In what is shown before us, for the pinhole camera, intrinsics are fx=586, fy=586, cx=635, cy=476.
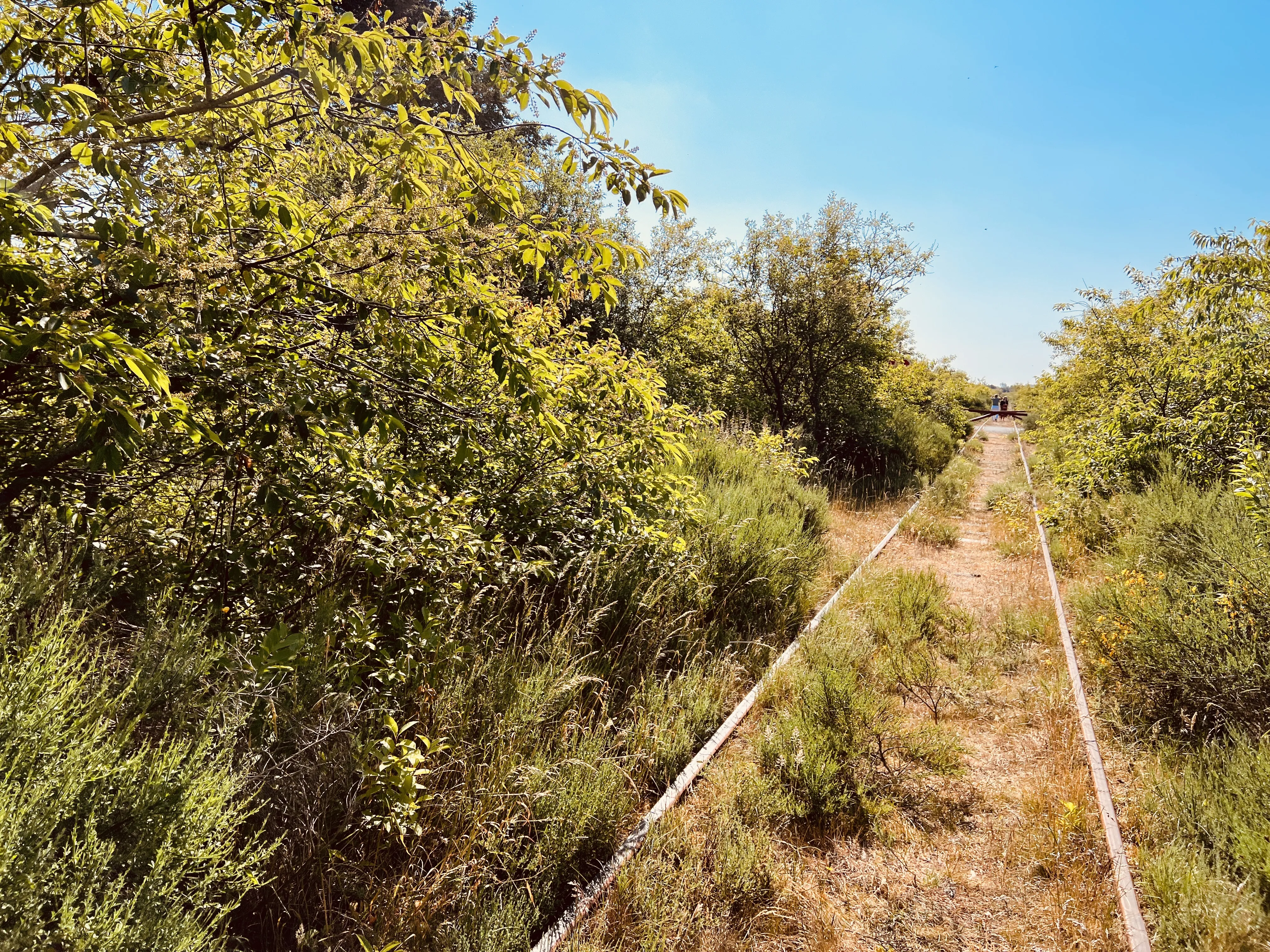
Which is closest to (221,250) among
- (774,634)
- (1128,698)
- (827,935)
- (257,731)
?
(257,731)

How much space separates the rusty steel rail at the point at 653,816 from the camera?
2482mm

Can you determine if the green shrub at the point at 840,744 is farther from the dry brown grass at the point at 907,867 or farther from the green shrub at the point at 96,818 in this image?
the green shrub at the point at 96,818

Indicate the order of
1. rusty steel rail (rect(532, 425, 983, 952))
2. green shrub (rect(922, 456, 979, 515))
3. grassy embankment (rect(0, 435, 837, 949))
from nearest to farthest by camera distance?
1. grassy embankment (rect(0, 435, 837, 949))
2. rusty steel rail (rect(532, 425, 983, 952))
3. green shrub (rect(922, 456, 979, 515))

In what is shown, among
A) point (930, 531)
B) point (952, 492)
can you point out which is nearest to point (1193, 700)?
point (930, 531)

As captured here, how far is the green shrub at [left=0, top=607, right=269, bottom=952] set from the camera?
1.45 meters

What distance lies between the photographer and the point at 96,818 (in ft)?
5.55

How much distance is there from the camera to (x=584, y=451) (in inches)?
162

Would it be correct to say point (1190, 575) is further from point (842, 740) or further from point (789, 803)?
point (789, 803)

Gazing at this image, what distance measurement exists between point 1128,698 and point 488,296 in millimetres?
5524

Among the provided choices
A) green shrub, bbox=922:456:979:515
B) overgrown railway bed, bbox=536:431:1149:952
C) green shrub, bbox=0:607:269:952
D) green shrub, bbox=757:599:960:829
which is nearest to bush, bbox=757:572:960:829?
green shrub, bbox=757:599:960:829

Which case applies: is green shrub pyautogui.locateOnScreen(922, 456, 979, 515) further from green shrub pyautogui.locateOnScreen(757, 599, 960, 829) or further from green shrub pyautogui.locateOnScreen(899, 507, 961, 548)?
green shrub pyautogui.locateOnScreen(757, 599, 960, 829)

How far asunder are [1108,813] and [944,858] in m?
0.98

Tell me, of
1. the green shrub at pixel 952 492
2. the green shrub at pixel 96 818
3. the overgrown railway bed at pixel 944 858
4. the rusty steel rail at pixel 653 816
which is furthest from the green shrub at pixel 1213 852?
the green shrub at pixel 952 492

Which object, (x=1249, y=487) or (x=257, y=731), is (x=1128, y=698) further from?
(x=257, y=731)
